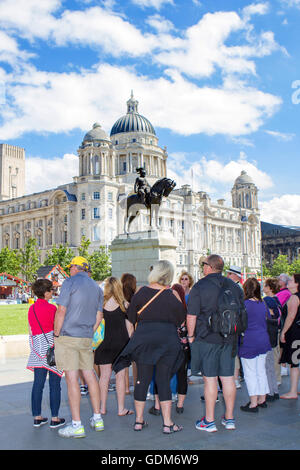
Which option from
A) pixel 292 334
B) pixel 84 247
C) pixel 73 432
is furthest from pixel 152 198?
pixel 84 247

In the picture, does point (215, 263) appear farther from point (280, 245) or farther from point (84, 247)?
point (280, 245)

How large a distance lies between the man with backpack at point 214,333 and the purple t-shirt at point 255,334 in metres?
0.87

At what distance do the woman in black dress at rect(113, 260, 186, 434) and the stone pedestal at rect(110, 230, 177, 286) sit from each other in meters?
10.8

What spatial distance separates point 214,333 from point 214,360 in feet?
1.22

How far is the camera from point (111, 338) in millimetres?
7191

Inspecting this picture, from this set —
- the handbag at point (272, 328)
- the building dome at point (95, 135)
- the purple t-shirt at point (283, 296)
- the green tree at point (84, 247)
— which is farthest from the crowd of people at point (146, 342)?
the building dome at point (95, 135)

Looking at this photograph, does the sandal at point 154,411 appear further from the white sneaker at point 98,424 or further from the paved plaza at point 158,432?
the white sneaker at point 98,424

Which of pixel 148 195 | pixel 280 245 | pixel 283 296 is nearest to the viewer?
pixel 283 296

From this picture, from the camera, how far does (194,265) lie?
100125 millimetres

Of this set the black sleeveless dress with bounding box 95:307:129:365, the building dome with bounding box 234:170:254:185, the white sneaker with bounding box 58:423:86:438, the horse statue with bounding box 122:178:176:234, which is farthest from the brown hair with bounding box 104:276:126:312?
the building dome with bounding box 234:170:254:185

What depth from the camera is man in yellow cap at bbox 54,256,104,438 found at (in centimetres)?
604

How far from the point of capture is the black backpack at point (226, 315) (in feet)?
19.9
